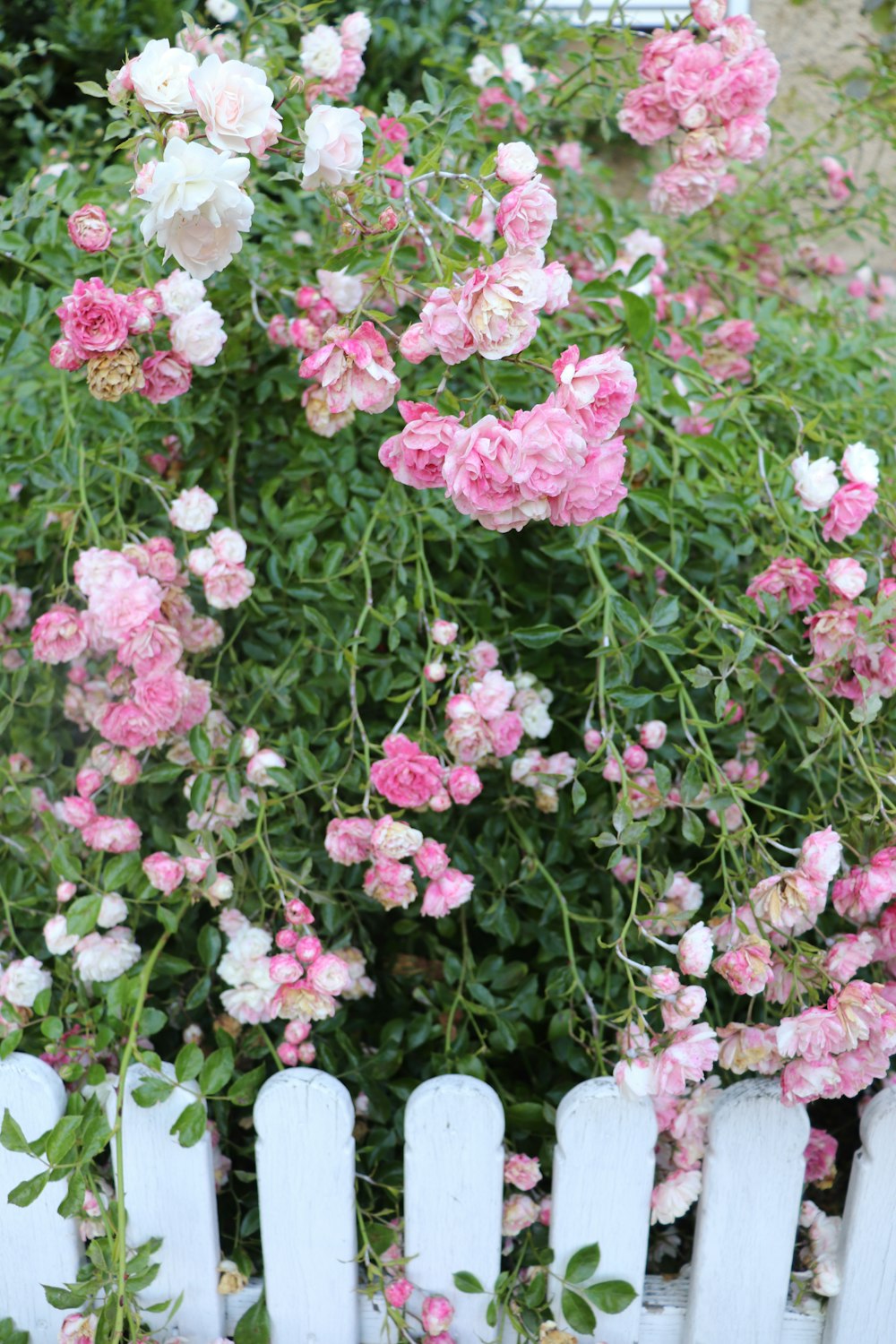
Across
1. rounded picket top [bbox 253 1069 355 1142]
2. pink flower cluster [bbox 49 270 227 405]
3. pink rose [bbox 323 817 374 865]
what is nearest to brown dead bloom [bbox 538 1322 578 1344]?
rounded picket top [bbox 253 1069 355 1142]

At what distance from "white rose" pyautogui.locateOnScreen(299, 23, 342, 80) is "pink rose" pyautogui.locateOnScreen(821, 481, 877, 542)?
0.76m

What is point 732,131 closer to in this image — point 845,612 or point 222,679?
point 845,612

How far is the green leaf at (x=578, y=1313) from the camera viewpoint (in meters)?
1.09

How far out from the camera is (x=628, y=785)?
1.09m

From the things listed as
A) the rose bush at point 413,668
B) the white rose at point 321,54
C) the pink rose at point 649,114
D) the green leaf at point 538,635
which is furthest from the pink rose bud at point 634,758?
the white rose at point 321,54

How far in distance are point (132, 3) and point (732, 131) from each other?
2.03 m

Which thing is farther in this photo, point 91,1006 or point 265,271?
point 265,271

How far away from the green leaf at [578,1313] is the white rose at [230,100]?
41.9 inches

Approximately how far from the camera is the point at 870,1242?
3.68ft

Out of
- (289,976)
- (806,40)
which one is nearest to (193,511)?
(289,976)

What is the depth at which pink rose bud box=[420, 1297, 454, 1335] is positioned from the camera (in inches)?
43.6

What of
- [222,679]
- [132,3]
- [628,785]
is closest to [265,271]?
[222,679]

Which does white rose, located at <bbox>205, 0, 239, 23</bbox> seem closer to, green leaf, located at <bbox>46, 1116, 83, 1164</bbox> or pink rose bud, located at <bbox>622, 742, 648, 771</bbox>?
pink rose bud, located at <bbox>622, 742, 648, 771</bbox>

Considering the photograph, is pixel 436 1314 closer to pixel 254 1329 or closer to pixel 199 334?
pixel 254 1329
